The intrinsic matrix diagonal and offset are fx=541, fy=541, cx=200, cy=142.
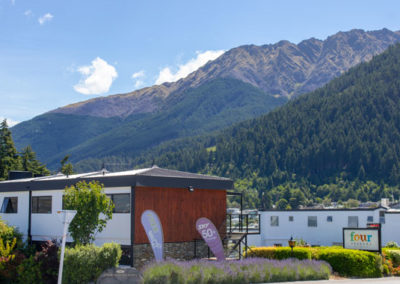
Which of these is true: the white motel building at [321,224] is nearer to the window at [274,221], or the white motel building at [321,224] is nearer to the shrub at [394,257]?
the window at [274,221]

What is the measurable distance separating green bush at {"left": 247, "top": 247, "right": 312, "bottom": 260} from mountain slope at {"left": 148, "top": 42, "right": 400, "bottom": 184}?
129 m

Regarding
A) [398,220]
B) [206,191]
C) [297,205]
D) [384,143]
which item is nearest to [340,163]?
[384,143]

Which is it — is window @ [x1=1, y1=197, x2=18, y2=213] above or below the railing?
above

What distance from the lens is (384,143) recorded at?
156500 millimetres

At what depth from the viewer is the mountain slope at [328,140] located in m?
155

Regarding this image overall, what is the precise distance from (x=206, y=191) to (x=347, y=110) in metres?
153

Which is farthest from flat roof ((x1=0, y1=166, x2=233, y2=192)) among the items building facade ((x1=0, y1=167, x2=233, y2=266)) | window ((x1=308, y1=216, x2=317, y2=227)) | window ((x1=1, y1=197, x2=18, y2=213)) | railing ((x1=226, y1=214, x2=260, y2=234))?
window ((x1=308, y1=216, x2=317, y2=227))

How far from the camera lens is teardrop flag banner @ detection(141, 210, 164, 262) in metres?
24.1

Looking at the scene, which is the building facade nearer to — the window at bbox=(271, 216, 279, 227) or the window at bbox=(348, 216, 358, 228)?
the window at bbox=(348, 216, 358, 228)

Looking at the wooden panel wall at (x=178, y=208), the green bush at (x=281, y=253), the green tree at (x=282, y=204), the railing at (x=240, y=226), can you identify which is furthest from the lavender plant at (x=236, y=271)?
the green tree at (x=282, y=204)

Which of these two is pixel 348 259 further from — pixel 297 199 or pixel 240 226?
pixel 297 199

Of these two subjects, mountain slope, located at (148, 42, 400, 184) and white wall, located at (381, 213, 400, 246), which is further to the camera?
mountain slope, located at (148, 42, 400, 184)

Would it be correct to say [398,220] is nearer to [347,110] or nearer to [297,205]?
[297,205]

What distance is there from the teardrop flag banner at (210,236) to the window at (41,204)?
8800mm
